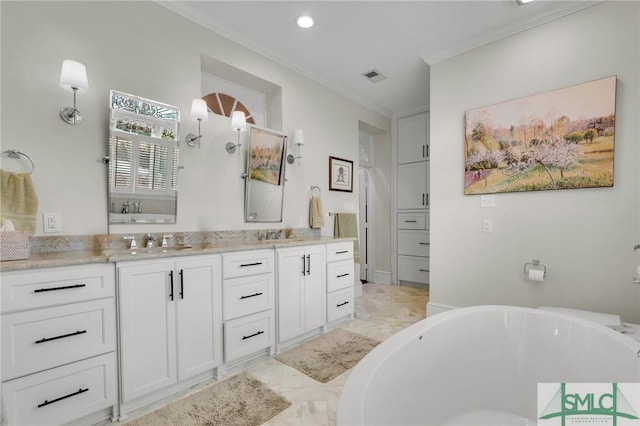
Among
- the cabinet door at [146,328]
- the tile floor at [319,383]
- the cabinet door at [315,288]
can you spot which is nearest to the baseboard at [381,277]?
the tile floor at [319,383]

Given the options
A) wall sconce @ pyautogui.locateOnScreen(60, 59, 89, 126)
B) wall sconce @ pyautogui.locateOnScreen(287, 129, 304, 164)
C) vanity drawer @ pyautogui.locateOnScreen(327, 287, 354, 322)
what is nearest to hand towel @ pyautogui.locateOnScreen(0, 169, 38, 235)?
wall sconce @ pyautogui.locateOnScreen(60, 59, 89, 126)

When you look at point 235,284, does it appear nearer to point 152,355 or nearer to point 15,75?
point 152,355

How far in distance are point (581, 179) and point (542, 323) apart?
135 cm

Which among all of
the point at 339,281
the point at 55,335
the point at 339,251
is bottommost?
the point at 339,281

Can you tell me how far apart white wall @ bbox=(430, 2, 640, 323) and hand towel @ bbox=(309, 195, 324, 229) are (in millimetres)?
1266

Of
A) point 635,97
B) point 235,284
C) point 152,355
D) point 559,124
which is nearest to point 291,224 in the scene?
point 235,284

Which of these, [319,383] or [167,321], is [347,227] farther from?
[167,321]

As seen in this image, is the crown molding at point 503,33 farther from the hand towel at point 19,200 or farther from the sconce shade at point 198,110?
the hand towel at point 19,200

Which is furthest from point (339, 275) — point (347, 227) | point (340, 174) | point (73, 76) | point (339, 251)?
point (73, 76)

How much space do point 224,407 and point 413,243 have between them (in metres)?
3.59

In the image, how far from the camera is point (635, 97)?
6.80 feet

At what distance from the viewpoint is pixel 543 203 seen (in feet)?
8.03

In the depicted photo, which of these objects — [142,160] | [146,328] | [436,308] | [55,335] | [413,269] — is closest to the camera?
[55,335]

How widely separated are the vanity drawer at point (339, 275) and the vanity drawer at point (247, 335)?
0.74 m
